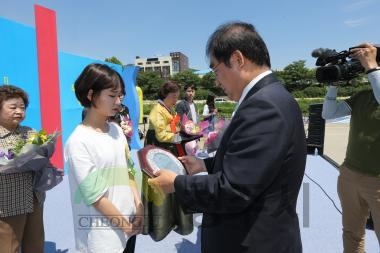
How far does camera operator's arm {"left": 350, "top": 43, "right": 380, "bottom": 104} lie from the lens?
83.8 inches

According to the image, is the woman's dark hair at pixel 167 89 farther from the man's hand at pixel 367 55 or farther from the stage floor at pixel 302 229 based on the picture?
the man's hand at pixel 367 55

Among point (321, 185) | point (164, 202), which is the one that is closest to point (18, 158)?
point (164, 202)

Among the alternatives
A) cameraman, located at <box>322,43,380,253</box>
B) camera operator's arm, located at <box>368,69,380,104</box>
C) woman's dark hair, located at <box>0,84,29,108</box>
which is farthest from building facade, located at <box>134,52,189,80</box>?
camera operator's arm, located at <box>368,69,380,104</box>

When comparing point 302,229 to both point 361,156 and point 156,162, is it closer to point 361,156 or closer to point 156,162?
point 361,156

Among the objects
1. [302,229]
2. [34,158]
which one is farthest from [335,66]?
[34,158]

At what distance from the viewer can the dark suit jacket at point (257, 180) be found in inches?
44.7

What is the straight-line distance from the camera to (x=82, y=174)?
5.16ft

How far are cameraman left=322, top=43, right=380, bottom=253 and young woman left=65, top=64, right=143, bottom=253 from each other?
1.69m

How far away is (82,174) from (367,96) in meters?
2.15

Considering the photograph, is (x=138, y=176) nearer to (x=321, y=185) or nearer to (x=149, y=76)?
(x=321, y=185)

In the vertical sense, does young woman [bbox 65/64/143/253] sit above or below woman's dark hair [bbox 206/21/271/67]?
below

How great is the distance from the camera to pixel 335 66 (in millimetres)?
2393

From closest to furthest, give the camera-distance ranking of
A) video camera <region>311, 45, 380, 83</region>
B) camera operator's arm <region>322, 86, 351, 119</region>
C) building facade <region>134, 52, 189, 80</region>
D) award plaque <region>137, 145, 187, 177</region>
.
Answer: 1. award plaque <region>137, 145, 187, 177</region>
2. video camera <region>311, 45, 380, 83</region>
3. camera operator's arm <region>322, 86, 351, 119</region>
4. building facade <region>134, 52, 189, 80</region>

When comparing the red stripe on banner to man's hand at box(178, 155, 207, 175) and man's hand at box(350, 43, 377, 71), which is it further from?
man's hand at box(350, 43, 377, 71)
